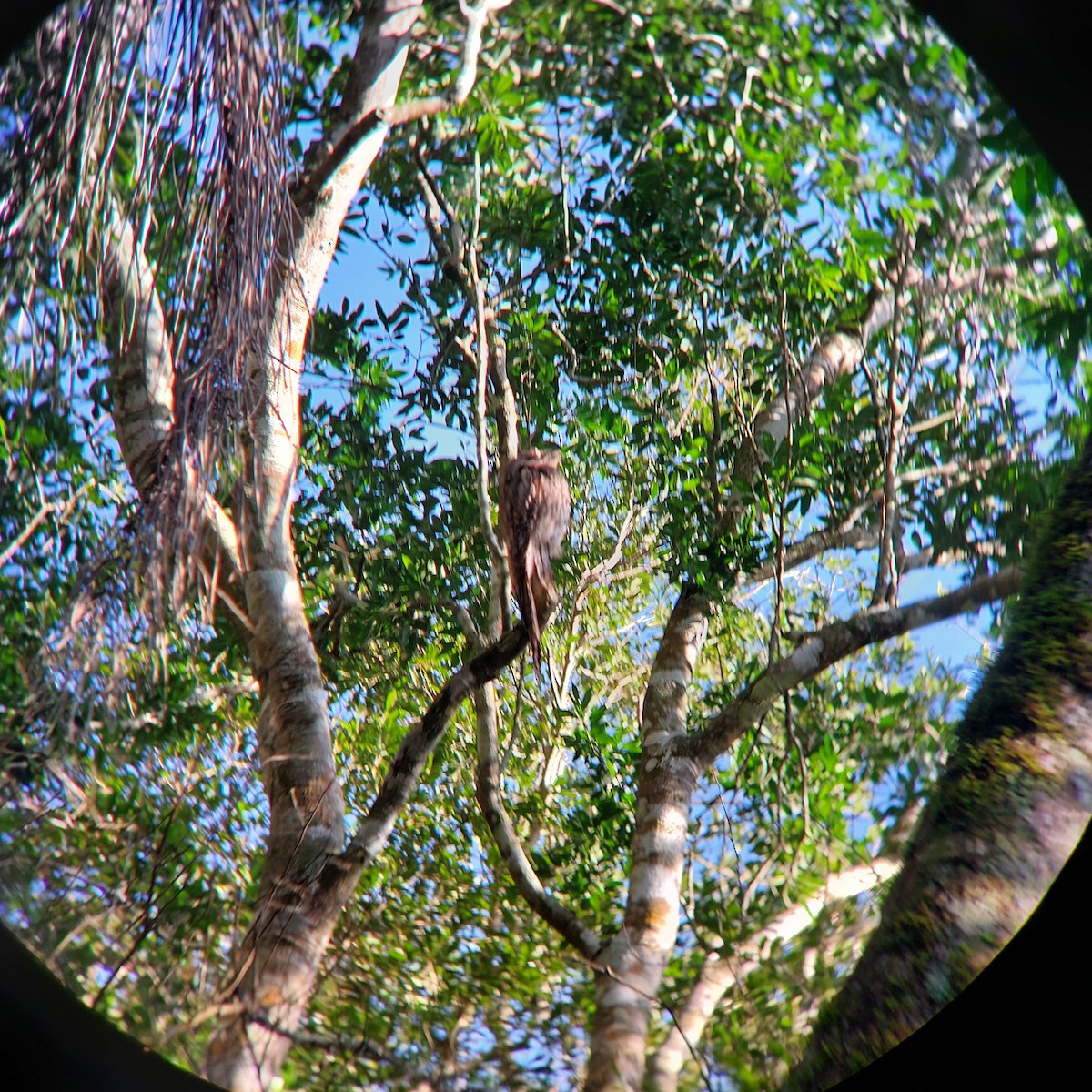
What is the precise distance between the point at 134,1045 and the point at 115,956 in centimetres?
22

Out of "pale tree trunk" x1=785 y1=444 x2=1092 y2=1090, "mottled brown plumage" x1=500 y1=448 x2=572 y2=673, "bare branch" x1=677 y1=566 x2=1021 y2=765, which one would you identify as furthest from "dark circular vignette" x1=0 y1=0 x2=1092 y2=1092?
"mottled brown plumage" x1=500 y1=448 x2=572 y2=673

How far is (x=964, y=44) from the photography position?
4.95ft

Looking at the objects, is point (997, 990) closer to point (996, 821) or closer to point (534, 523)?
point (996, 821)

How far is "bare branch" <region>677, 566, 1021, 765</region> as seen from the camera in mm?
1369

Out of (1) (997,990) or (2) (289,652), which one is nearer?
(2) (289,652)

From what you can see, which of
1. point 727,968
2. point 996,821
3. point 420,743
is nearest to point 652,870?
point 727,968

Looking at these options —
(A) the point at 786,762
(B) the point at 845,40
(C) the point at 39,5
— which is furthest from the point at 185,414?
(B) the point at 845,40

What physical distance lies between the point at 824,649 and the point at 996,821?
1.23ft

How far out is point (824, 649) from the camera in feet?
4.57

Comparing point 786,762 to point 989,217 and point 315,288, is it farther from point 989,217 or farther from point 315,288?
point 315,288

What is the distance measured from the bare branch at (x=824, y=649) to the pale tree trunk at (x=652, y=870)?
44 millimetres

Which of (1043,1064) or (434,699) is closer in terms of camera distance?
(434,699)

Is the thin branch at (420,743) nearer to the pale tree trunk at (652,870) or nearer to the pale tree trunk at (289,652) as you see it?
the pale tree trunk at (289,652)

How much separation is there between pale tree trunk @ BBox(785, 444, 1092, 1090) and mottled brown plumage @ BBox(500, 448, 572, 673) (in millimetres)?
644
